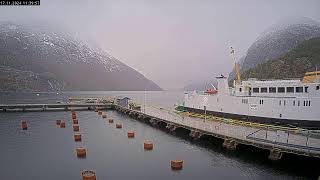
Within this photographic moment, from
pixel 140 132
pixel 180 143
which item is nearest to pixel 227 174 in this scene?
pixel 180 143

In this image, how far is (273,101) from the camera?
43.4 meters

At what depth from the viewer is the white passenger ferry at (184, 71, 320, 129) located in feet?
129

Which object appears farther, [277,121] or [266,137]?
[277,121]

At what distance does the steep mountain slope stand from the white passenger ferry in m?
94.2

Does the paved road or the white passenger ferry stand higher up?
the white passenger ferry

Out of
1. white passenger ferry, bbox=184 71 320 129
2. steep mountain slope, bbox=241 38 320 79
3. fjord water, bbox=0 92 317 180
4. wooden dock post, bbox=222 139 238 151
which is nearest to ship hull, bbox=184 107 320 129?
white passenger ferry, bbox=184 71 320 129

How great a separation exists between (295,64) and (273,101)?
111041mm

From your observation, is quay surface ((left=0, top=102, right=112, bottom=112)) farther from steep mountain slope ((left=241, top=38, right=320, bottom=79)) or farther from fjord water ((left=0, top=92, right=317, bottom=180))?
steep mountain slope ((left=241, top=38, right=320, bottom=79))

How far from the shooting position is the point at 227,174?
96.8 ft

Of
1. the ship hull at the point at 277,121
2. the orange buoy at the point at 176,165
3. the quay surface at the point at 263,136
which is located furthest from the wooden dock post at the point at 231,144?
the ship hull at the point at 277,121

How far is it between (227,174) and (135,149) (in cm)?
1516

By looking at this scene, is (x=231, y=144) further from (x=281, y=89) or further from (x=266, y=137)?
(x=281, y=89)

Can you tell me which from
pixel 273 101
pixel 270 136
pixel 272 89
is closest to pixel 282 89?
pixel 272 89

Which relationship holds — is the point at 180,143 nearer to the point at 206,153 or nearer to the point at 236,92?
the point at 206,153
